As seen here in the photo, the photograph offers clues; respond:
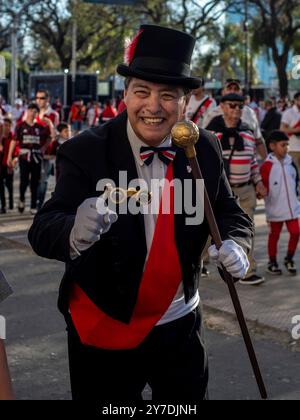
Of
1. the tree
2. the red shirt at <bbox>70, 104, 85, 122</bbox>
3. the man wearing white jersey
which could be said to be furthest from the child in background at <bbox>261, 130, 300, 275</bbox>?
the tree

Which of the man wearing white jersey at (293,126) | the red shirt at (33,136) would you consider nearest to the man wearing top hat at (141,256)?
the red shirt at (33,136)

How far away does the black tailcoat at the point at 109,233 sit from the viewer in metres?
3.03

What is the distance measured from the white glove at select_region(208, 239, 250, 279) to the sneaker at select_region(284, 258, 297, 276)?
5413mm

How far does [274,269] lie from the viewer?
8.40m

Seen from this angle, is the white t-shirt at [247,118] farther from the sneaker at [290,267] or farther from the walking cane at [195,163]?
the walking cane at [195,163]

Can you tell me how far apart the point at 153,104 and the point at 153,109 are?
0.02 meters

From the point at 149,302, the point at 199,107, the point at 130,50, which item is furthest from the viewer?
the point at 199,107

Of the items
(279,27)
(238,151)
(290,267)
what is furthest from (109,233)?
(279,27)

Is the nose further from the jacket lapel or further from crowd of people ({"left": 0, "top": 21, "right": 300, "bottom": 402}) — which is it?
the jacket lapel

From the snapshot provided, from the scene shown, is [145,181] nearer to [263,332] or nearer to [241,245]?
[241,245]

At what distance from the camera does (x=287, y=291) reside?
7.62 meters

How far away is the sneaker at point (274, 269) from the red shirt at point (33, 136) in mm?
5071

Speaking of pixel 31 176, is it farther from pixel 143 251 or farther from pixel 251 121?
pixel 143 251
